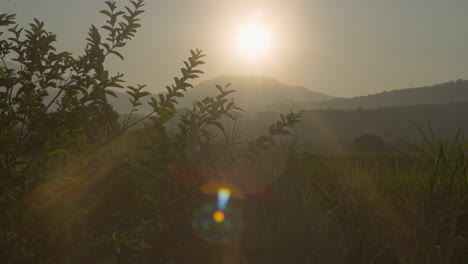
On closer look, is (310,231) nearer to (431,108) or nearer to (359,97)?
(431,108)

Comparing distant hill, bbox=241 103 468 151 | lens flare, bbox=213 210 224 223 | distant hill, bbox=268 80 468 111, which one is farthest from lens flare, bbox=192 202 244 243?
distant hill, bbox=268 80 468 111

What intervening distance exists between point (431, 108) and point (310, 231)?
114523 mm

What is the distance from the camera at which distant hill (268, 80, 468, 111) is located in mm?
168500

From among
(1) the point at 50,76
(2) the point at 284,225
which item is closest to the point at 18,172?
(1) the point at 50,76

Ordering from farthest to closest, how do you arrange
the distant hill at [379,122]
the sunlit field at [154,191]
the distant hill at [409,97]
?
1. the distant hill at [409,97]
2. the distant hill at [379,122]
3. the sunlit field at [154,191]

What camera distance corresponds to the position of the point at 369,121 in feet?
327

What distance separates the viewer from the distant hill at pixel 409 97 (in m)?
168

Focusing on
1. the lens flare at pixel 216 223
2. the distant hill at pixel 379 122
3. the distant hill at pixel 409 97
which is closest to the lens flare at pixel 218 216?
the lens flare at pixel 216 223

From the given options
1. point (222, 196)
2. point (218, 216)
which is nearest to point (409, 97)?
point (218, 216)

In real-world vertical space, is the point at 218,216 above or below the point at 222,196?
below

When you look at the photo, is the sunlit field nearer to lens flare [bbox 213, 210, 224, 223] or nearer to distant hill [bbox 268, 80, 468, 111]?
lens flare [bbox 213, 210, 224, 223]

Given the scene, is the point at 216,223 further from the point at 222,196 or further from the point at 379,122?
the point at 379,122

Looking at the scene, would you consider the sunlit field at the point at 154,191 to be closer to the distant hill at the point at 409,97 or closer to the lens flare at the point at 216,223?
the lens flare at the point at 216,223

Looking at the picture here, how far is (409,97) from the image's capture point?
182125 mm
